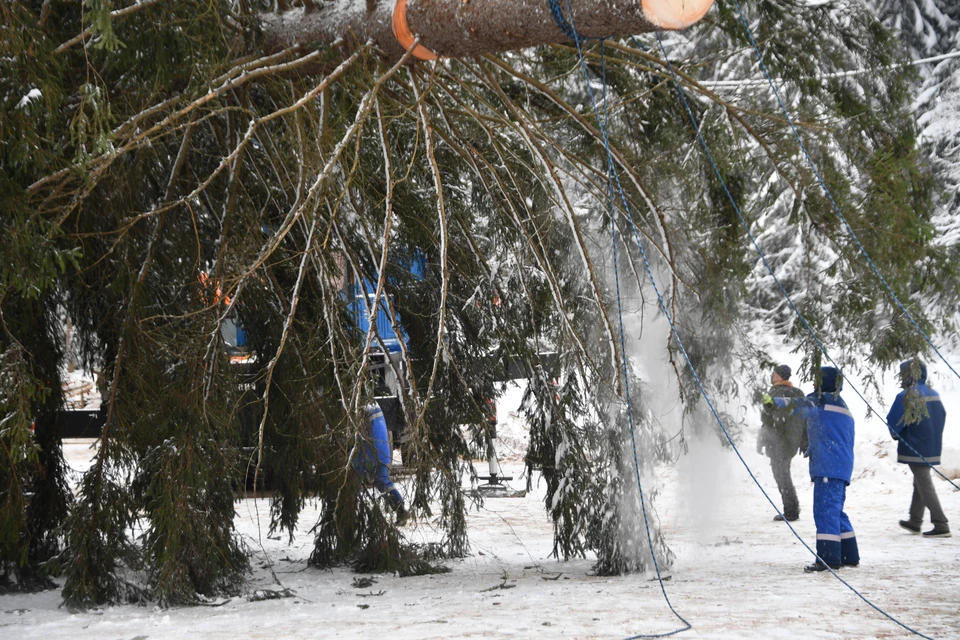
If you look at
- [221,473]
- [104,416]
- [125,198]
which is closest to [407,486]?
[221,473]

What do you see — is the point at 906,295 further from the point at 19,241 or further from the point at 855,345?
the point at 19,241

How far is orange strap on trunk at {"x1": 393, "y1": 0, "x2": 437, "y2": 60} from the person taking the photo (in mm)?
4031

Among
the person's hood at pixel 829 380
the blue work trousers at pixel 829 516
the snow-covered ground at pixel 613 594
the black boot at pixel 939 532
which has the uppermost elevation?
the person's hood at pixel 829 380

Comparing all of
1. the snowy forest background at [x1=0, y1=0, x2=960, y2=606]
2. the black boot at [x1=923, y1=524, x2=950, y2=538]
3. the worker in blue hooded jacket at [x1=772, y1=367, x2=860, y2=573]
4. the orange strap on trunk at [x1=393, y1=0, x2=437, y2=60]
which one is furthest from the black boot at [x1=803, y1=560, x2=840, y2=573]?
the orange strap on trunk at [x1=393, y1=0, x2=437, y2=60]

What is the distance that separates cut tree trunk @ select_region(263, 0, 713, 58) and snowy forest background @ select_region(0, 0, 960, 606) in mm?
110

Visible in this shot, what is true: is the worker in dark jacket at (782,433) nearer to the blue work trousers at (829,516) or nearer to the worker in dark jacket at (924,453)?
the blue work trousers at (829,516)

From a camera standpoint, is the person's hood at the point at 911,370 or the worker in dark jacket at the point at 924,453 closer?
the person's hood at the point at 911,370

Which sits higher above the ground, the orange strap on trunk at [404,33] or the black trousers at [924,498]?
the orange strap on trunk at [404,33]

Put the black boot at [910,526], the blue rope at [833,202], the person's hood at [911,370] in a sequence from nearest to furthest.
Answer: the blue rope at [833,202] → the person's hood at [911,370] → the black boot at [910,526]

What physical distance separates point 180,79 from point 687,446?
3.82 m

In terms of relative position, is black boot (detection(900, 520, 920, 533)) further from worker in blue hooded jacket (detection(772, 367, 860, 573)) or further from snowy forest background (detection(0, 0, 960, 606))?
snowy forest background (detection(0, 0, 960, 606))

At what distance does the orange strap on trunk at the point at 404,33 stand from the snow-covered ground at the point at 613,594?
2589 millimetres

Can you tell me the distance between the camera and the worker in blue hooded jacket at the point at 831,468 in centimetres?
601

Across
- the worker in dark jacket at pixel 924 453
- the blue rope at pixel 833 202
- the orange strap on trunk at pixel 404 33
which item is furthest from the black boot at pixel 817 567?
the orange strap on trunk at pixel 404 33
